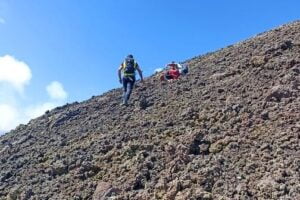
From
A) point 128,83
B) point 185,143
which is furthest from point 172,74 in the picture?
point 185,143

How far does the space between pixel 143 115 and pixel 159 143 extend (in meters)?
2.58

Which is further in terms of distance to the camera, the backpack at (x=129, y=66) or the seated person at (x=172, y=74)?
the seated person at (x=172, y=74)

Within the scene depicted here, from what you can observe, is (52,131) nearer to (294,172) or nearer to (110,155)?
(110,155)

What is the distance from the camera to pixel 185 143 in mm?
9062

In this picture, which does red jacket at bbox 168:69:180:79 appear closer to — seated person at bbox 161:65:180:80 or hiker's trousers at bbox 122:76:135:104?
seated person at bbox 161:65:180:80

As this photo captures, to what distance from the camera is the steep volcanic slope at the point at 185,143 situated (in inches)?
302

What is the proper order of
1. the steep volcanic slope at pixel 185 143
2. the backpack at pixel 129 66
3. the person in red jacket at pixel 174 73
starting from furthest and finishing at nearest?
the person in red jacket at pixel 174 73, the backpack at pixel 129 66, the steep volcanic slope at pixel 185 143

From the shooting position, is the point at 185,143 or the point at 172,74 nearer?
the point at 185,143

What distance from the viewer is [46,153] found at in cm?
1181

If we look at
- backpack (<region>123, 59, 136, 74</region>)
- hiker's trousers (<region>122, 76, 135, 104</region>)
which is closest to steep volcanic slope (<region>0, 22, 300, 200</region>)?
hiker's trousers (<region>122, 76, 135, 104</region>)

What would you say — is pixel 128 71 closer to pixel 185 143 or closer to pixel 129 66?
pixel 129 66

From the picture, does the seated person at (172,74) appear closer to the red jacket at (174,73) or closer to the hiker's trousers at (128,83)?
the red jacket at (174,73)

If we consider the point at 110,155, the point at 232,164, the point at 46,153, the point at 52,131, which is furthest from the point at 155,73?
the point at 232,164

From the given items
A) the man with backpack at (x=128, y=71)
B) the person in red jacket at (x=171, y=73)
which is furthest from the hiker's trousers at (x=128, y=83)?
the person in red jacket at (x=171, y=73)
